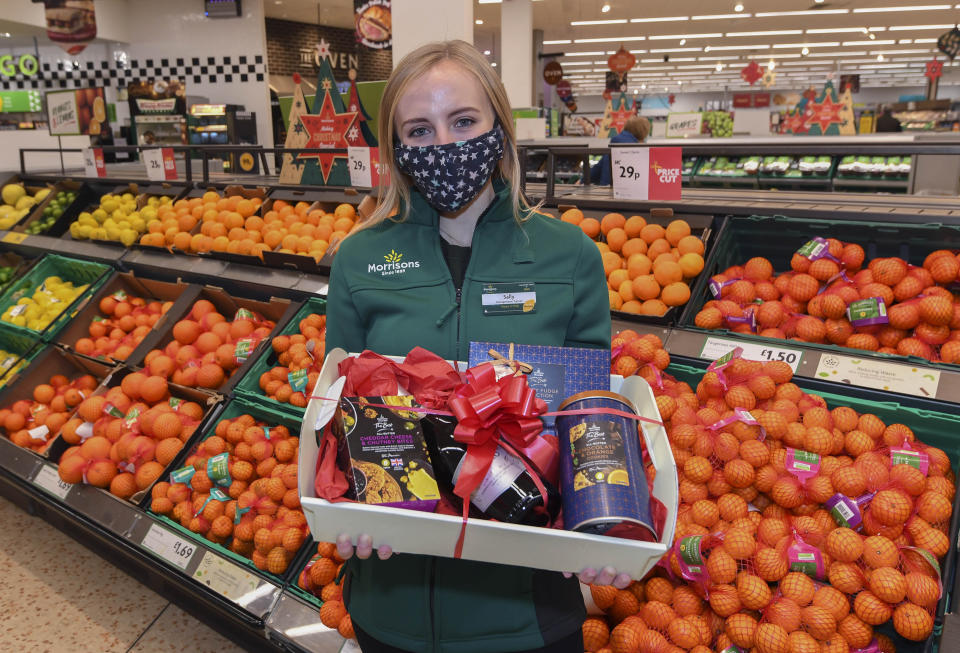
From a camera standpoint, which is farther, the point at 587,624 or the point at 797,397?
the point at 797,397

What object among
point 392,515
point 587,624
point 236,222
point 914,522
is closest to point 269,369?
point 236,222

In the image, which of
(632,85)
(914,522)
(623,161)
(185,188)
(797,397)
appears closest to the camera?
(914,522)

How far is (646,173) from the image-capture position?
2.96 m

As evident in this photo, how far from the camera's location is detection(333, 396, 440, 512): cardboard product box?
1034mm

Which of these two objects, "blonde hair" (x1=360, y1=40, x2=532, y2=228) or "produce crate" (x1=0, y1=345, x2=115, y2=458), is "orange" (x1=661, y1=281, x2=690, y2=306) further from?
"produce crate" (x1=0, y1=345, x2=115, y2=458)

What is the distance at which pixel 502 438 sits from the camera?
1.05m

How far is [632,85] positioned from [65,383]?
3465cm

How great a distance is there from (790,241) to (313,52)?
14.0m

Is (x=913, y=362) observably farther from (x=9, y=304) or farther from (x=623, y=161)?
(x=9, y=304)

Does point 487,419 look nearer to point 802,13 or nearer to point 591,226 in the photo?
point 591,226

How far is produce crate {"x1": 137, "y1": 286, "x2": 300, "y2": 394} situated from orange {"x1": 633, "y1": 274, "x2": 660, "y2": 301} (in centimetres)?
163

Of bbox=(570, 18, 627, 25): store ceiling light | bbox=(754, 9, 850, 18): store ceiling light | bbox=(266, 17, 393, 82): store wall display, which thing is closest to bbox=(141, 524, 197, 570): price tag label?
bbox=(266, 17, 393, 82): store wall display

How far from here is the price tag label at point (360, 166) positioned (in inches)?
147

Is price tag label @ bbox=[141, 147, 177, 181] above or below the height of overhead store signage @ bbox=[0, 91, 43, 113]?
below
